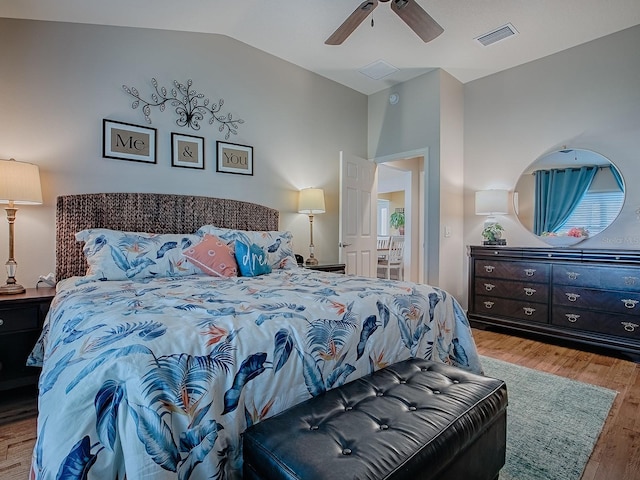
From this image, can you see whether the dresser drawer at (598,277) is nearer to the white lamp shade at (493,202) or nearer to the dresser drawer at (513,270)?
the dresser drawer at (513,270)

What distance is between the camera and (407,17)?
92.6 inches

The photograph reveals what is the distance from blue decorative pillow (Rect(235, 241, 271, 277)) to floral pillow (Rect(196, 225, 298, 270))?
148mm

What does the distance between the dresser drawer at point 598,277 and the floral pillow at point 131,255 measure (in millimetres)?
3289

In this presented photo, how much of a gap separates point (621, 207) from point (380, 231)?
722cm

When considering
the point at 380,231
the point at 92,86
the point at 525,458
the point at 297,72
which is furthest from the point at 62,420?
the point at 380,231

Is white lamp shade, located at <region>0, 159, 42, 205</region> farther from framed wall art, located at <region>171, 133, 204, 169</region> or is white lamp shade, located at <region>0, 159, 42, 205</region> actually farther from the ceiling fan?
the ceiling fan

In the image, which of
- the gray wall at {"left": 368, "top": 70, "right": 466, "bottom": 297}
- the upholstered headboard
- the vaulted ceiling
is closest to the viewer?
the upholstered headboard

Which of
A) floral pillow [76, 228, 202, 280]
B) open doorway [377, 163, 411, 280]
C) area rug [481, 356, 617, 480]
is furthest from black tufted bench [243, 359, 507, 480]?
open doorway [377, 163, 411, 280]

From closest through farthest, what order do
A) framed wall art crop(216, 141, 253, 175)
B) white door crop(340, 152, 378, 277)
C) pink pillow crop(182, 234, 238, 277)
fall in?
pink pillow crop(182, 234, 238, 277), framed wall art crop(216, 141, 253, 175), white door crop(340, 152, 378, 277)

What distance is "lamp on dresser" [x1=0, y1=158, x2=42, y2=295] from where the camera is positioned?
2.22 metres

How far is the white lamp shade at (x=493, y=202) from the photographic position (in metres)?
3.87

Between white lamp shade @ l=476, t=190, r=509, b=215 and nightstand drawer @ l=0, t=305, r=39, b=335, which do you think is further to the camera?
white lamp shade @ l=476, t=190, r=509, b=215

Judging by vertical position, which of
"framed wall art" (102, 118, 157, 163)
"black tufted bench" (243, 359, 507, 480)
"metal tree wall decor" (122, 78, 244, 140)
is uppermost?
"metal tree wall decor" (122, 78, 244, 140)

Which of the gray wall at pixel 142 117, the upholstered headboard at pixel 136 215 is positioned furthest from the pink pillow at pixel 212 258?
the gray wall at pixel 142 117
